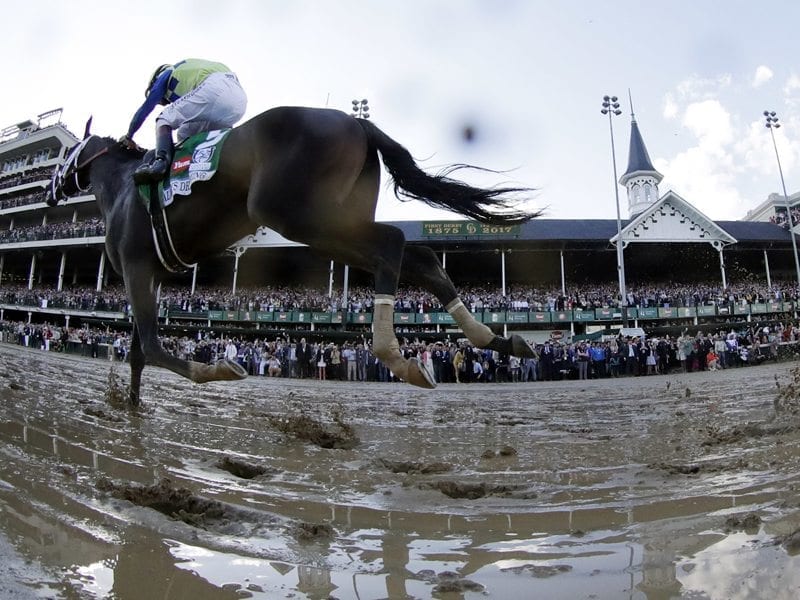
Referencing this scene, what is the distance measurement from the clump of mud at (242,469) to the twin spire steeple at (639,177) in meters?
55.1

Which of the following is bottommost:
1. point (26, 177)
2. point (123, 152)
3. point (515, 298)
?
point (123, 152)

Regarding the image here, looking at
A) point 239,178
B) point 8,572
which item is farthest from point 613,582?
point 239,178

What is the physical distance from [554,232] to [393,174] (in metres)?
32.4

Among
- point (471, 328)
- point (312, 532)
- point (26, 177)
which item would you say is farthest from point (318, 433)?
point (26, 177)

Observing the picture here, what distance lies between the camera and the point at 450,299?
393 cm

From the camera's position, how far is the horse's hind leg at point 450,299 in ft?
12.6

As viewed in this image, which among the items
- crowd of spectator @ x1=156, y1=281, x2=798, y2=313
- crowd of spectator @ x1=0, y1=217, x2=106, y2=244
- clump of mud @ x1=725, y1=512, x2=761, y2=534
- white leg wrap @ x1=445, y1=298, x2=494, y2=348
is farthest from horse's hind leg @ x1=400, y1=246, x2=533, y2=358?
crowd of spectator @ x1=0, y1=217, x2=106, y2=244

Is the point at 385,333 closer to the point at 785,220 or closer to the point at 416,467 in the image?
the point at 416,467

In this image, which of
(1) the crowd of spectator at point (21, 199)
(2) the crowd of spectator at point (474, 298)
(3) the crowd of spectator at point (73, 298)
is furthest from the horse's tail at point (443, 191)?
(1) the crowd of spectator at point (21, 199)

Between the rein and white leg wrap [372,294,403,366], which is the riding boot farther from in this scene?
white leg wrap [372,294,403,366]

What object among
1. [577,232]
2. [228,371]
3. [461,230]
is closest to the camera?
[228,371]

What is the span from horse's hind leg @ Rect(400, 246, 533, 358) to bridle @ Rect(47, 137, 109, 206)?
3270 mm

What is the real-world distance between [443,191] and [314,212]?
108 centimetres

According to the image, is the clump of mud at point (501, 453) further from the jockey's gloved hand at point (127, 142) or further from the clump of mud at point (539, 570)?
the jockey's gloved hand at point (127, 142)
